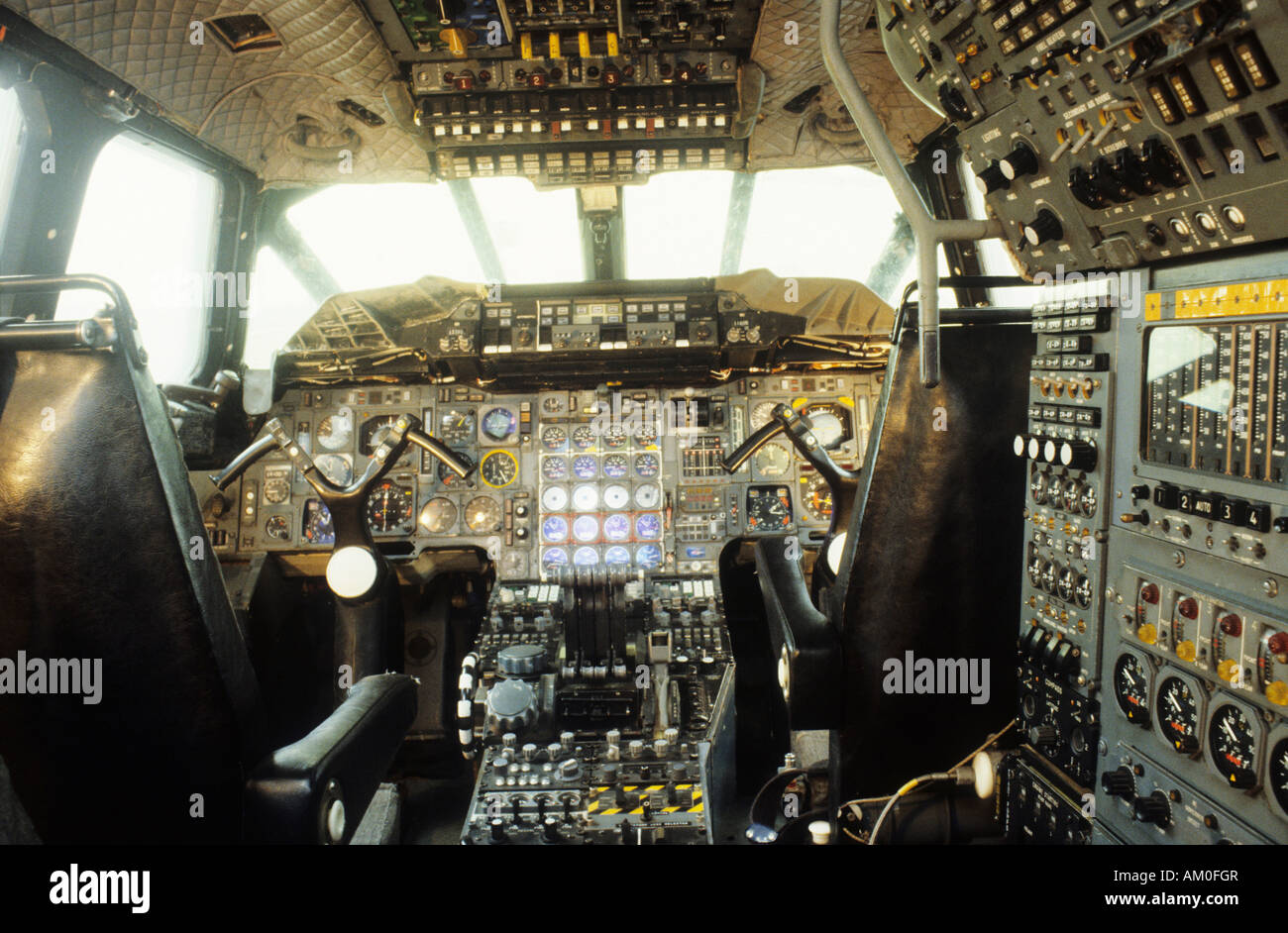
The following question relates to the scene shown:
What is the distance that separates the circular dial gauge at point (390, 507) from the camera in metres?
3.53

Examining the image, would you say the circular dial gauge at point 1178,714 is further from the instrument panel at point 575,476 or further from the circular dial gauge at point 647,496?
the circular dial gauge at point 647,496

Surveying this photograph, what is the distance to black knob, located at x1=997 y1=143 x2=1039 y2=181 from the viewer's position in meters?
1.71

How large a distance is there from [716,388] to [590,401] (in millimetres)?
562

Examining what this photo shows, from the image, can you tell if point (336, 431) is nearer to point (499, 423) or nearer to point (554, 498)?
point (499, 423)

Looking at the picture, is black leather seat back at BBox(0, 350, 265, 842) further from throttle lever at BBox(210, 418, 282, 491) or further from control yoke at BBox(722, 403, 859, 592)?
control yoke at BBox(722, 403, 859, 592)

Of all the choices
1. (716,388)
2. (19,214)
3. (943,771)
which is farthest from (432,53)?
(943,771)

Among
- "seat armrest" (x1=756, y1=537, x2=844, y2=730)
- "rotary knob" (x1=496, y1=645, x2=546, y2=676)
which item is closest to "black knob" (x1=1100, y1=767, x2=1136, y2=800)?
"seat armrest" (x1=756, y1=537, x2=844, y2=730)

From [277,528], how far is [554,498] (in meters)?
1.22

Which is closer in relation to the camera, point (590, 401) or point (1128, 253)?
point (1128, 253)

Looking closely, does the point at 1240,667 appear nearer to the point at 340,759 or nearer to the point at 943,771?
the point at 943,771

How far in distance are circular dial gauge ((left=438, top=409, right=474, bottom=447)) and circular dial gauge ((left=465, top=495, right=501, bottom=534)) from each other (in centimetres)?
27

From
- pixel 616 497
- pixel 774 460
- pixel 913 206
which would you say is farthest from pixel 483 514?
pixel 913 206

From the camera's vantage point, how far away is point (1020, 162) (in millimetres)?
1732

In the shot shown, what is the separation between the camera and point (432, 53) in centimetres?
278
